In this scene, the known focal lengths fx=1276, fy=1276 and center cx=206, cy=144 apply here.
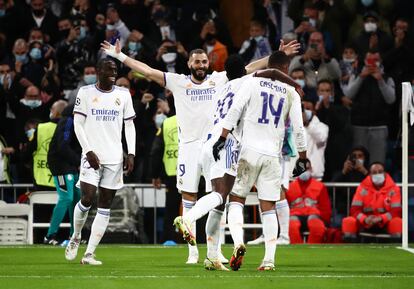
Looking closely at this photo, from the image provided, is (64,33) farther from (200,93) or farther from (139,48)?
(200,93)

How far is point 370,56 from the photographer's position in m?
23.6

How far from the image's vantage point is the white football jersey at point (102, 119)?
16.7 m

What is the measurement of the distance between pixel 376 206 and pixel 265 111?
815cm

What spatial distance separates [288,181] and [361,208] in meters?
1.58

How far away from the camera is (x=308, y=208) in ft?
74.3

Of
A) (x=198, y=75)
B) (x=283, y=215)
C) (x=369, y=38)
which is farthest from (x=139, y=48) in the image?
(x=198, y=75)

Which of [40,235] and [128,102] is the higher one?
[128,102]

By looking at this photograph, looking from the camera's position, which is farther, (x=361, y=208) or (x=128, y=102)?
(x=361, y=208)

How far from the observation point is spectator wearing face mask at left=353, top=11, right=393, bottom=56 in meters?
24.6

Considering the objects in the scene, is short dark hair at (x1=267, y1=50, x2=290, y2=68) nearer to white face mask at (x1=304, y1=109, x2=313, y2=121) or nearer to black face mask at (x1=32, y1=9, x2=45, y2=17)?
white face mask at (x1=304, y1=109, x2=313, y2=121)

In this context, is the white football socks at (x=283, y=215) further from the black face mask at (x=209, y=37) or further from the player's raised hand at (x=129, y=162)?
the black face mask at (x=209, y=37)

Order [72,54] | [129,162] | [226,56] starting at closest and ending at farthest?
1. [129,162]
2. [226,56]
3. [72,54]

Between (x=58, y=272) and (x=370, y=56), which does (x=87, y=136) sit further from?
(x=370, y=56)

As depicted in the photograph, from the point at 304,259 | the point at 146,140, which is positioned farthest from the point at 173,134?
the point at 304,259
